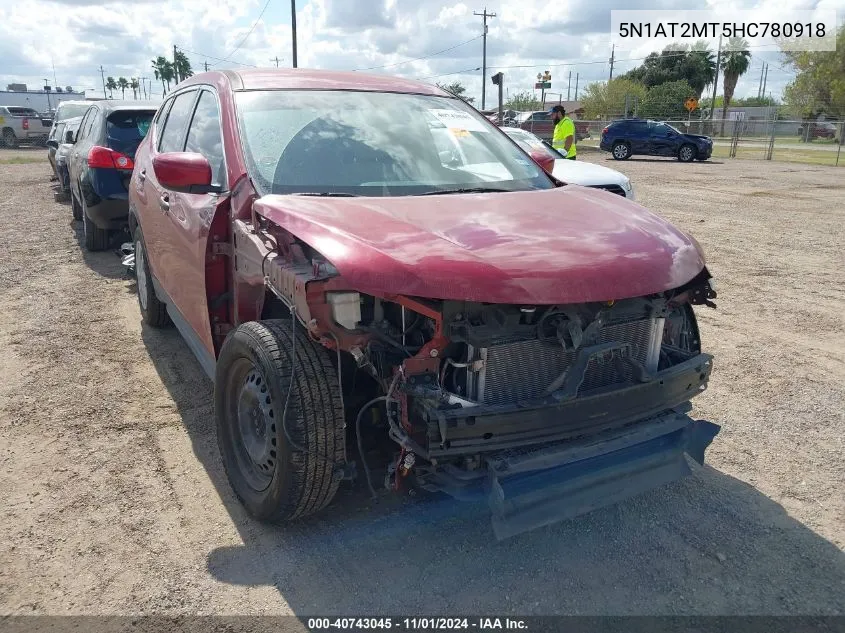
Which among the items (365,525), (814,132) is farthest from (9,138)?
(814,132)

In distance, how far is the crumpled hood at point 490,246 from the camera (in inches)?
94.3

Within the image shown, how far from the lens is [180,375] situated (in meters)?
4.78

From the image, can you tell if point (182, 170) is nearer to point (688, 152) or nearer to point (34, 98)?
point (688, 152)

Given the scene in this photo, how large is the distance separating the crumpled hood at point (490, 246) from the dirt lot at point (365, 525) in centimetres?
116

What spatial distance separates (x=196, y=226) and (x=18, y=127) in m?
35.2

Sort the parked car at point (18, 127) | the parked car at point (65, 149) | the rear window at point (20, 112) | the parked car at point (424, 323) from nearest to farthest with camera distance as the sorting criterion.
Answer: the parked car at point (424, 323) < the parked car at point (65, 149) < the parked car at point (18, 127) < the rear window at point (20, 112)

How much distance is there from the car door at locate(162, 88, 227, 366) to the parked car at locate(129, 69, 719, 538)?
0.10ft

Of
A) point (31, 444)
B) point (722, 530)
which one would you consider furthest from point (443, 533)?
point (31, 444)

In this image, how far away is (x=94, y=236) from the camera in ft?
27.8

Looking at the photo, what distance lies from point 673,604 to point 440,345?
1331 millimetres

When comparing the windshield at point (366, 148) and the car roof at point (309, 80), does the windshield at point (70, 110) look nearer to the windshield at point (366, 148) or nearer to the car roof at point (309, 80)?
the car roof at point (309, 80)

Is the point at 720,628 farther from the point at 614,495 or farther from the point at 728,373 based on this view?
the point at 728,373

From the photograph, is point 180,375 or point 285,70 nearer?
point 285,70

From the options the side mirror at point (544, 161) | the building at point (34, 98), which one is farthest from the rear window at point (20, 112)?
the side mirror at point (544, 161)
